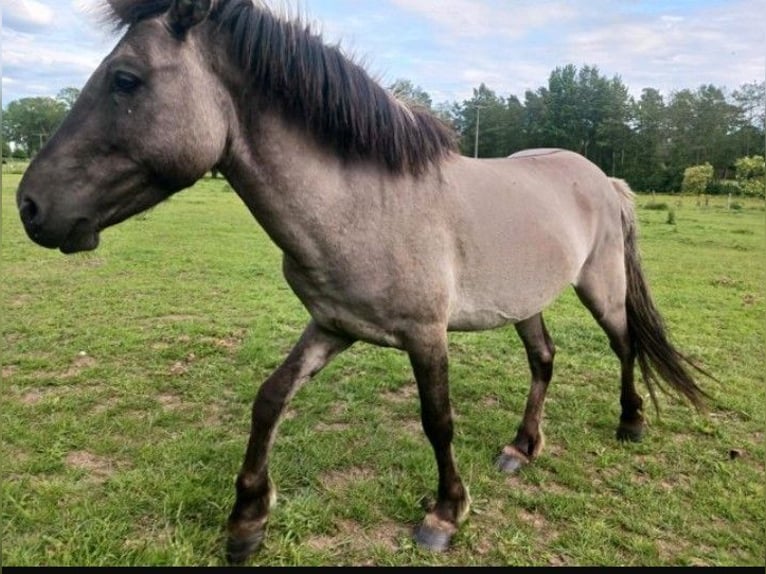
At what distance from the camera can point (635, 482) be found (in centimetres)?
293

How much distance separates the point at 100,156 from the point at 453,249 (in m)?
1.38

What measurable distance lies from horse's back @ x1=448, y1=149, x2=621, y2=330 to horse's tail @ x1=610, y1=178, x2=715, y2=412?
466 millimetres

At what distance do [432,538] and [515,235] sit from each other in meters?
1.45

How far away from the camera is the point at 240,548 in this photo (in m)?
2.24

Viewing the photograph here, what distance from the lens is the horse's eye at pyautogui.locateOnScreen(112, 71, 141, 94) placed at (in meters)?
1.67

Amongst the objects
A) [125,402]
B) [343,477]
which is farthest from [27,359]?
[343,477]

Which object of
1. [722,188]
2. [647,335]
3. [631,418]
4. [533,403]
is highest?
[722,188]

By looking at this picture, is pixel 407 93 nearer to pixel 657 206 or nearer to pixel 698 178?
pixel 657 206

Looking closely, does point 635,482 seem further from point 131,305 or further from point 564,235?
point 131,305

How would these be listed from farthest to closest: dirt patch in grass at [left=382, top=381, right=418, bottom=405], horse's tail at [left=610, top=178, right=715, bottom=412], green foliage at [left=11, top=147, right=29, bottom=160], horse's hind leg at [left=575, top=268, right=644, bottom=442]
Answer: green foliage at [left=11, top=147, right=29, bottom=160]
dirt patch in grass at [left=382, top=381, right=418, bottom=405]
horse's tail at [left=610, top=178, right=715, bottom=412]
horse's hind leg at [left=575, top=268, right=644, bottom=442]

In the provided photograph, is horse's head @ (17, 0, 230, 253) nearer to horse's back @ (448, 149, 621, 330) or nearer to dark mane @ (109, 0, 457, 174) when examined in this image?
dark mane @ (109, 0, 457, 174)

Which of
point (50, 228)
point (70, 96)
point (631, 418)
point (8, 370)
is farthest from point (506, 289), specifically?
point (8, 370)

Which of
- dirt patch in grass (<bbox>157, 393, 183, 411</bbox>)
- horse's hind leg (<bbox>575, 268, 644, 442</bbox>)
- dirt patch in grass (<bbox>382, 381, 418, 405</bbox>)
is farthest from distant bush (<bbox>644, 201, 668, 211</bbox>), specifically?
dirt patch in grass (<bbox>157, 393, 183, 411</bbox>)

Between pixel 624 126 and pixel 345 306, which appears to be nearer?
pixel 345 306
